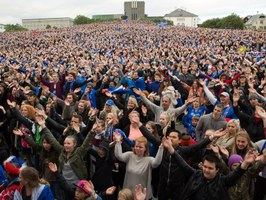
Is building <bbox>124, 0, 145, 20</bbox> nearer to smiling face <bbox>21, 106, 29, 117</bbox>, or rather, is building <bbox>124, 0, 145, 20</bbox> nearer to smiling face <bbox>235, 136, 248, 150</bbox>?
smiling face <bbox>21, 106, 29, 117</bbox>

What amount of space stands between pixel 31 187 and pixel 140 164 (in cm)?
127

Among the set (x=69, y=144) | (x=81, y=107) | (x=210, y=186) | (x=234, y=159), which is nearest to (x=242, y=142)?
(x=234, y=159)

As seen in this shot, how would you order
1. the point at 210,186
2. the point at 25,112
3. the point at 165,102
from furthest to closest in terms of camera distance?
the point at 165,102
the point at 25,112
the point at 210,186

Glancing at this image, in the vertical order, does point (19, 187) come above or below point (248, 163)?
below

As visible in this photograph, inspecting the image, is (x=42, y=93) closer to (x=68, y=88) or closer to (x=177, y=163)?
(x=68, y=88)

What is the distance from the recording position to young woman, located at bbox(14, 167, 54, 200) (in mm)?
3141

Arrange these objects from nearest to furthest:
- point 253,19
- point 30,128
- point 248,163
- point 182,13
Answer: point 248,163, point 30,128, point 253,19, point 182,13

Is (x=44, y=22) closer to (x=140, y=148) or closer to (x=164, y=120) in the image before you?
(x=164, y=120)

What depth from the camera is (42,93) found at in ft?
24.1

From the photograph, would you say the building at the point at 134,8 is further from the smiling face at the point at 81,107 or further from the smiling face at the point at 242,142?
the smiling face at the point at 242,142

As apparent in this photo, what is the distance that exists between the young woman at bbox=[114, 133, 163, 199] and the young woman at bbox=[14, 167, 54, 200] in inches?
39.0

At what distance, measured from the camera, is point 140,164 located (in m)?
3.74

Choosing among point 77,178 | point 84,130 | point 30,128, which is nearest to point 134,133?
point 84,130

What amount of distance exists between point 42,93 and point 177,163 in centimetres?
480
